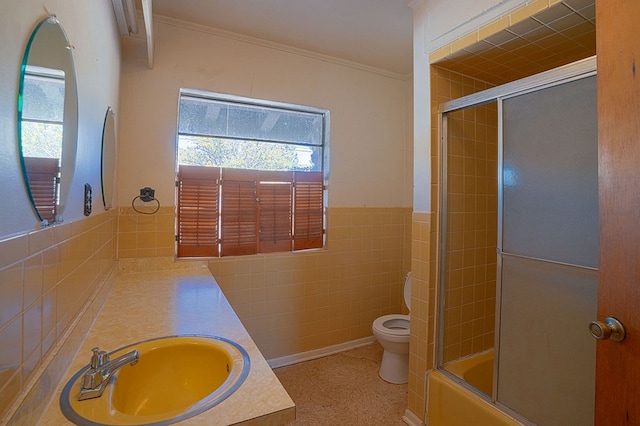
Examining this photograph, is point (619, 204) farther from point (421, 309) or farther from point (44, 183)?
point (44, 183)

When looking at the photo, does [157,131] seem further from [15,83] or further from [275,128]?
[15,83]

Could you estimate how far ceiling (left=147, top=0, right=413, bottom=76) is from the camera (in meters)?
1.90

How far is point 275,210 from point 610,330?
205 cm

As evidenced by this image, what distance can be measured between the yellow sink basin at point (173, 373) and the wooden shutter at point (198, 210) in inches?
49.7

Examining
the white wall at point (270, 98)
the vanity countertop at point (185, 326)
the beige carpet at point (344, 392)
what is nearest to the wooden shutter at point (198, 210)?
the white wall at point (270, 98)

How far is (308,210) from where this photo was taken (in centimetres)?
258

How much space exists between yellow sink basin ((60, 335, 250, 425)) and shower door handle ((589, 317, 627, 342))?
3.44 ft

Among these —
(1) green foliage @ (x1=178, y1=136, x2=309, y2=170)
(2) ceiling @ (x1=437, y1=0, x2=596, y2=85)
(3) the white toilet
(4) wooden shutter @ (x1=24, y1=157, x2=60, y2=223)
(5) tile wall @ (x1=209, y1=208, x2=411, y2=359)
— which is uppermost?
(2) ceiling @ (x1=437, y1=0, x2=596, y2=85)

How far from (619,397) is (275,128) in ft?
7.98

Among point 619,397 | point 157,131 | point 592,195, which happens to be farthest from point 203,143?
point 619,397

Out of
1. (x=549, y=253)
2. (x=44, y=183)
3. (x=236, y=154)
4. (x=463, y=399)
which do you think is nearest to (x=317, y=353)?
(x=463, y=399)

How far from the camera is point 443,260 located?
1.79 meters

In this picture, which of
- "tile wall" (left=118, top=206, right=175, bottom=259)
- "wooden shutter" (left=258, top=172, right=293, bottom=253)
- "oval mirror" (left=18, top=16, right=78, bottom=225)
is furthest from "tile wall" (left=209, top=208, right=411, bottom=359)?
"oval mirror" (left=18, top=16, right=78, bottom=225)

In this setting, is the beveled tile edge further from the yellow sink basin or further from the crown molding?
the crown molding
